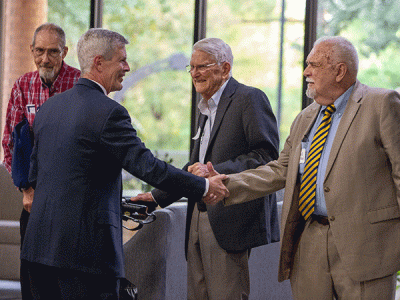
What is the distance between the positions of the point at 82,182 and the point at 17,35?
4.24 m

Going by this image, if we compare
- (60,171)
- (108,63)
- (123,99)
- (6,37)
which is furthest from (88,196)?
(6,37)

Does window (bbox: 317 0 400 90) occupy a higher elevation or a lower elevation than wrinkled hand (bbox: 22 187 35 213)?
higher

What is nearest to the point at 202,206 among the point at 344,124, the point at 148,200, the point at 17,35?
the point at 148,200

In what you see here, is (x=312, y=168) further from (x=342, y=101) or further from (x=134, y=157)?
(x=134, y=157)

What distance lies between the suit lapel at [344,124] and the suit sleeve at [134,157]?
61cm

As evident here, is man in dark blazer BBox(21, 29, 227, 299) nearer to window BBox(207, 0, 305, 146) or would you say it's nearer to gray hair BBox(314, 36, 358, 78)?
gray hair BBox(314, 36, 358, 78)

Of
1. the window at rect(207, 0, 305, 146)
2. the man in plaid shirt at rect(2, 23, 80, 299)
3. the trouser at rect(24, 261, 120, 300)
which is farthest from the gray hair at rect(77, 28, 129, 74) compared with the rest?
the window at rect(207, 0, 305, 146)

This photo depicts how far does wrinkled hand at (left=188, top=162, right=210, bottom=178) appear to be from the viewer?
2654 millimetres

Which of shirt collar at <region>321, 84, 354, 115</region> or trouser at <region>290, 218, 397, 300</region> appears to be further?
shirt collar at <region>321, 84, 354, 115</region>

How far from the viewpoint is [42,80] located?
3135 mm

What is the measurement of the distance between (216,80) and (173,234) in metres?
0.87

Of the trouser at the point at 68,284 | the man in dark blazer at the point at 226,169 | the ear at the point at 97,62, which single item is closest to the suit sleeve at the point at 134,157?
the man in dark blazer at the point at 226,169

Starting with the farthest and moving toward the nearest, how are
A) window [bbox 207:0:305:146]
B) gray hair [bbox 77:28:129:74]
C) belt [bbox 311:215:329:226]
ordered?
window [bbox 207:0:305:146], gray hair [bbox 77:28:129:74], belt [bbox 311:215:329:226]

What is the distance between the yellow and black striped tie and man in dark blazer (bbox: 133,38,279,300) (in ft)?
1.08
